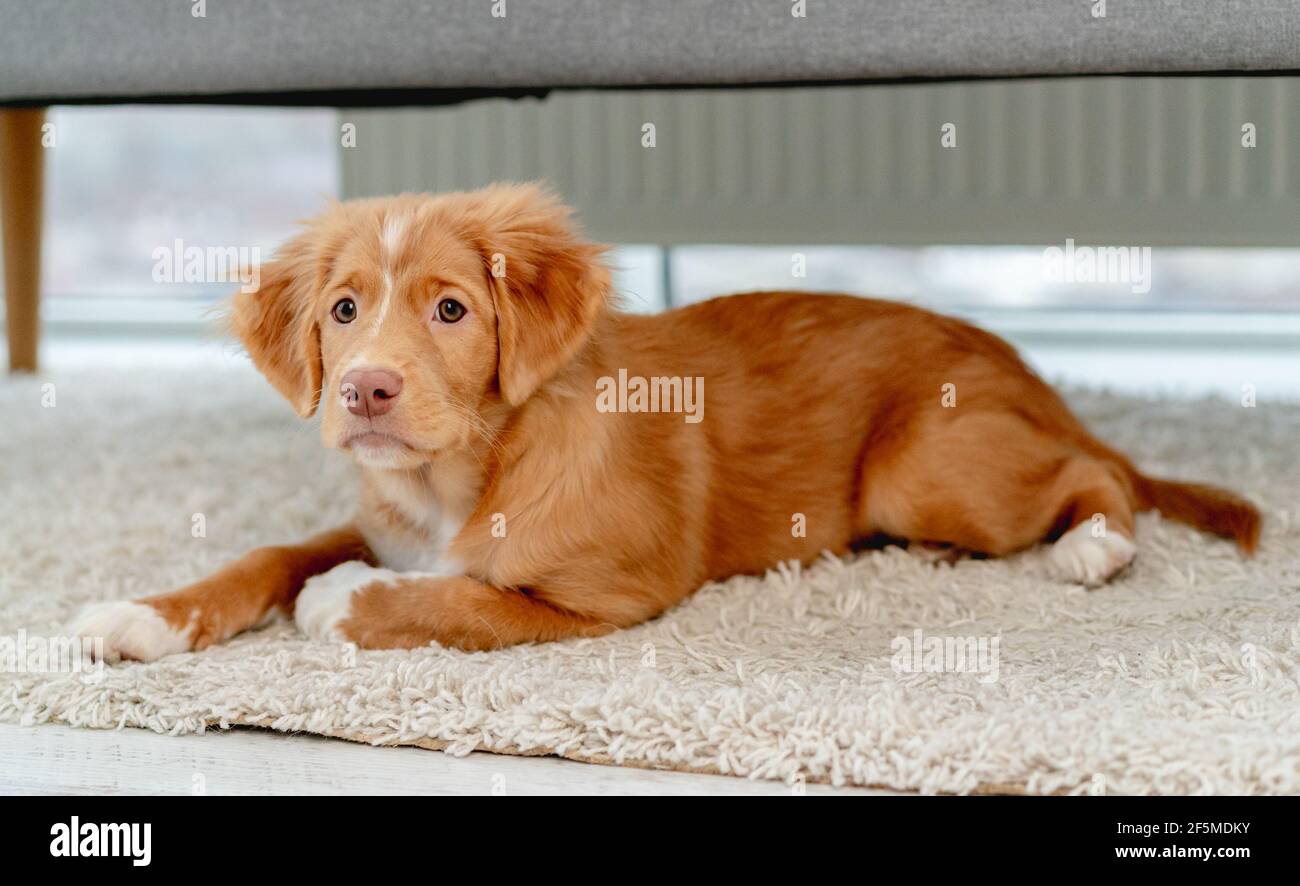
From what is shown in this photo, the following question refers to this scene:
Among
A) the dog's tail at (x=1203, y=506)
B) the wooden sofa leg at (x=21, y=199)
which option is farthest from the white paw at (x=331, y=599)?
the wooden sofa leg at (x=21, y=199)

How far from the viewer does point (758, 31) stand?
6.46ft

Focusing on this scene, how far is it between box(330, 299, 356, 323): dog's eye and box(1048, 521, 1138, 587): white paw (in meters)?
1.06

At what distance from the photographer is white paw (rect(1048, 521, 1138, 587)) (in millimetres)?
1970

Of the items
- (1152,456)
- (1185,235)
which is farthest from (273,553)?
(1185,235)

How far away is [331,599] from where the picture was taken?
5.84ft

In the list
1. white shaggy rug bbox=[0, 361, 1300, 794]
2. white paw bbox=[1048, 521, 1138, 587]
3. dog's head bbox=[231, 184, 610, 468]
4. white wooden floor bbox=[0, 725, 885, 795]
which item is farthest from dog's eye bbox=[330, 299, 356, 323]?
white paw bbox=[1048, 521, 1138, 587]

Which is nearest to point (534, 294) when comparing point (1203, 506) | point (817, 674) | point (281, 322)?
point (281, 322)

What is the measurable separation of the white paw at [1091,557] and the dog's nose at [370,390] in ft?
3.28

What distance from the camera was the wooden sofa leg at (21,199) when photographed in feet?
12.3

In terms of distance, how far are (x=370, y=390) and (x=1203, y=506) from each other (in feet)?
4.36

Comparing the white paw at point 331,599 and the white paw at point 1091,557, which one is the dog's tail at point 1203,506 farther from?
the white paw at point 331,599

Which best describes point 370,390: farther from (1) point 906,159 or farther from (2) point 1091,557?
(1) point 906,159

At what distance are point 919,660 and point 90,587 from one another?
1188mm
